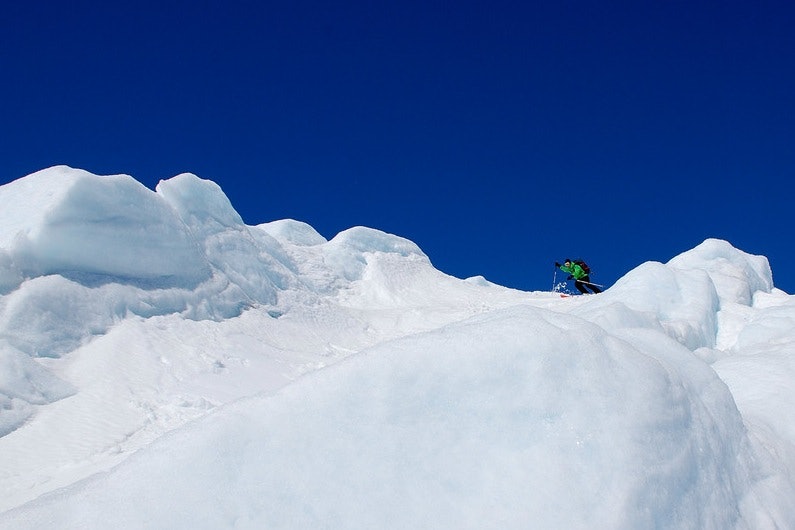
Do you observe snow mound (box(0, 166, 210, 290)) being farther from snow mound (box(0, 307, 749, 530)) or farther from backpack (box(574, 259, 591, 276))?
backpack (box(574, 259, 591, 276))

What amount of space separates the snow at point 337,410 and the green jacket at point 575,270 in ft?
22.0

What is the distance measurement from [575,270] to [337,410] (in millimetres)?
15858

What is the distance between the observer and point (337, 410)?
280 centimetres

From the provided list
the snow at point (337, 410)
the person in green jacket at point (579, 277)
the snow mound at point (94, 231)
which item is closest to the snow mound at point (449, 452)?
the snow at point (337, 410)

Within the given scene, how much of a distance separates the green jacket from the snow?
6.71m

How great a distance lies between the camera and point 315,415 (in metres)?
2.77

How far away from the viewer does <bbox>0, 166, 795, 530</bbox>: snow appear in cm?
255

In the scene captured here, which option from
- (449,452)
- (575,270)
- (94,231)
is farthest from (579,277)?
(449,452)

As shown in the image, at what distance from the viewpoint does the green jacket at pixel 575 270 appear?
17.6 metres

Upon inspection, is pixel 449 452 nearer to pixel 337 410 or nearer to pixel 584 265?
pixel 337 410

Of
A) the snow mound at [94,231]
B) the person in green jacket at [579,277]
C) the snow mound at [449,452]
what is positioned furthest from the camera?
the person in green jacket at [579,277]

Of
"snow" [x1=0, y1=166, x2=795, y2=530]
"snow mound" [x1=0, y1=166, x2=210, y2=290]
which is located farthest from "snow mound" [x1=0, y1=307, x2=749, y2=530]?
"snow mound" [x1=0, y1=166, x2=210, y2=290]

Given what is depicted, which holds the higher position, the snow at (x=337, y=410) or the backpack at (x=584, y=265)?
the backpack at (x=584, y=265)

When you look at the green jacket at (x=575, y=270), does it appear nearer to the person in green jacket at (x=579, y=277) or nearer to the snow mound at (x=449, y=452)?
the person in green jacket at (x=579, y=277)
